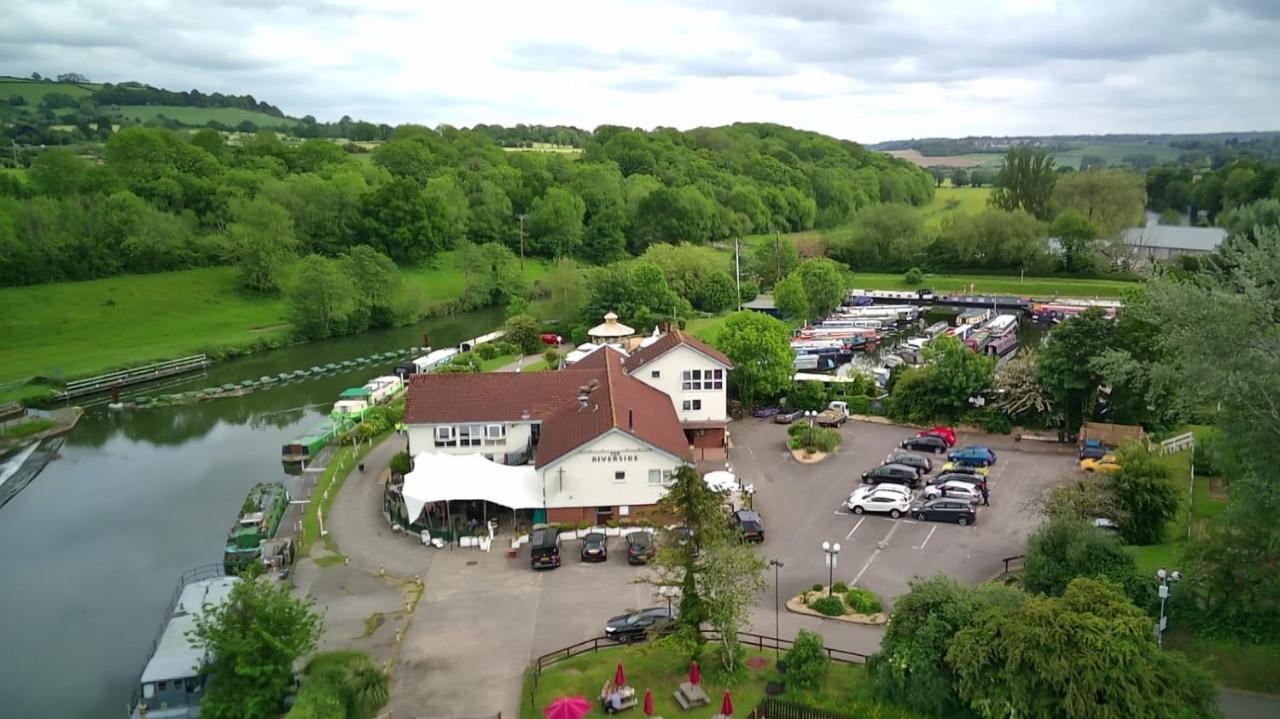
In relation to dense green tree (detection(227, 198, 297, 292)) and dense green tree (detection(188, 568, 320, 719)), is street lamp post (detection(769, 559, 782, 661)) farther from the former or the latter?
dense green tree (detection(227, 198, 297, 292))

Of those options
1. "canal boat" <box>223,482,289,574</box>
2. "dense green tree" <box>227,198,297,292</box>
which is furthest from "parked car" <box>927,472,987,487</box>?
"dense green tree" <box>227,198,297,292</box>

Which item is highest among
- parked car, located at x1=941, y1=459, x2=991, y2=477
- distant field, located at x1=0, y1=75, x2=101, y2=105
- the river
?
distant field, located at x1=0, y1=75, x2=101, y2=105

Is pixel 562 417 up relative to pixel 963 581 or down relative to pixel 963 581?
up

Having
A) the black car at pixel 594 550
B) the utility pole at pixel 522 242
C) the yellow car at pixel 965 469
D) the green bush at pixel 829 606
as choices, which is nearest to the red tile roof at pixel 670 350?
the yellow car at pixel 965 469

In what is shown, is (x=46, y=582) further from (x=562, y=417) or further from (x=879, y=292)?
(x=879, y=292)

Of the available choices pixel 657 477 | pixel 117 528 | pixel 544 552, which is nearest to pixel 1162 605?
pixel 657 477

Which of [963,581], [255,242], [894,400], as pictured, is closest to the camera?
[963,581]

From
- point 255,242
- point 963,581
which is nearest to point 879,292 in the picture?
point 255,242

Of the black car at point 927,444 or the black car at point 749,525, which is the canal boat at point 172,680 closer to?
the black car at point 749,525
